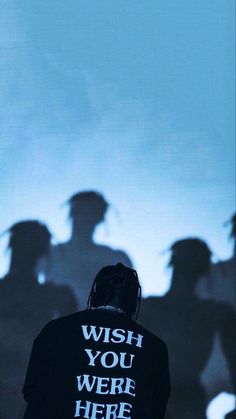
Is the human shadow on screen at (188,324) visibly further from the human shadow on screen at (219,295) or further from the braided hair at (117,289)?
the braided hair at (117,289)

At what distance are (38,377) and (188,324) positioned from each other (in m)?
1.30

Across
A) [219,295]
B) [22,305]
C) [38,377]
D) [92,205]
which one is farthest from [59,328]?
[219,295]

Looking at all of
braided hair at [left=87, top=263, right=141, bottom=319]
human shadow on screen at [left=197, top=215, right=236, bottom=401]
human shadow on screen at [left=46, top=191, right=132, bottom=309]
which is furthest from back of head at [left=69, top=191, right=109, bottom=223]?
braided hair at [left=87, top=263, right=141, bottom=319]

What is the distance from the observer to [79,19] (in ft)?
8.86


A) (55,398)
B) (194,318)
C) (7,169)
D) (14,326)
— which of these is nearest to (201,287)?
(194,318)

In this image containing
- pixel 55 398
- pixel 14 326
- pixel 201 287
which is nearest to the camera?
pixel 55 398

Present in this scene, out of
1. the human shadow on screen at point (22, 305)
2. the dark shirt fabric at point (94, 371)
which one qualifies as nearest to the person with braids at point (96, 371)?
the dark shirt fabric at point (94, 371)

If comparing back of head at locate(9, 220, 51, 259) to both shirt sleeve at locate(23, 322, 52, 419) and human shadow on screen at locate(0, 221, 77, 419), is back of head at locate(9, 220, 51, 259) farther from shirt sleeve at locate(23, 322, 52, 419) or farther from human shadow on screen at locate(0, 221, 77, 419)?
shirt sleeve at locate(23, 322, 52, 419)

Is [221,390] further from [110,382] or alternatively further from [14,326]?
[110,382]

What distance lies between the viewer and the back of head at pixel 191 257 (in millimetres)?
2594

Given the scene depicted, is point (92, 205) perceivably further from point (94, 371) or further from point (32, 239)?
point (94, 371)

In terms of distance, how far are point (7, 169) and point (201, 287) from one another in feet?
3.17

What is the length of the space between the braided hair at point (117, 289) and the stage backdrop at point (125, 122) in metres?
1.04

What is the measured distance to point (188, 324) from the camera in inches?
100
